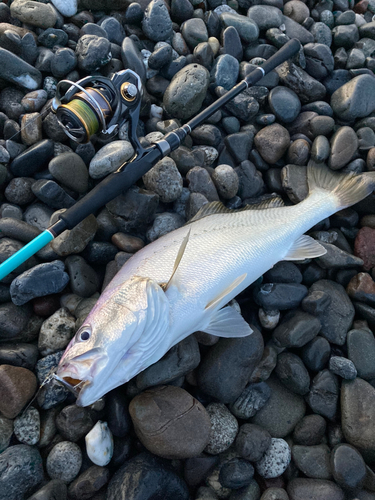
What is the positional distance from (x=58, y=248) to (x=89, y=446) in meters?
1.64

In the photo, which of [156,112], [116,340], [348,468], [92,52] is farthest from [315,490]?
[92,52]

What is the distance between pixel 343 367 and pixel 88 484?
235 cm

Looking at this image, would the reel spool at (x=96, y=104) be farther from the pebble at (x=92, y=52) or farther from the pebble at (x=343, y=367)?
the pebble at (x=343, y=367)

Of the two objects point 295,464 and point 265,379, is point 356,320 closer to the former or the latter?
point 265,379

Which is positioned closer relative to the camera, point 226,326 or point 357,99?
point 226,326

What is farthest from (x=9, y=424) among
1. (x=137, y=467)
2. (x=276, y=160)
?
(x=276, y=160)

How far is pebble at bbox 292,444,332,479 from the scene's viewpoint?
2.72 m

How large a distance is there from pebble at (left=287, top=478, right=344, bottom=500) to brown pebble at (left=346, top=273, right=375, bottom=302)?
168 cm

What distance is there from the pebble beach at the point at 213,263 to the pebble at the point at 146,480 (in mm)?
12

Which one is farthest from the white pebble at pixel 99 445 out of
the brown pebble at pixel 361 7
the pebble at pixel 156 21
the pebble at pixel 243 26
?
the brown pebble at pixel 361 7

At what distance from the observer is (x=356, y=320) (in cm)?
338

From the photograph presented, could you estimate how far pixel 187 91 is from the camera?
3.70 m

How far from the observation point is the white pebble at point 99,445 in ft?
8.05

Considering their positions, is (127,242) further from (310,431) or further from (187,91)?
(310,431)
